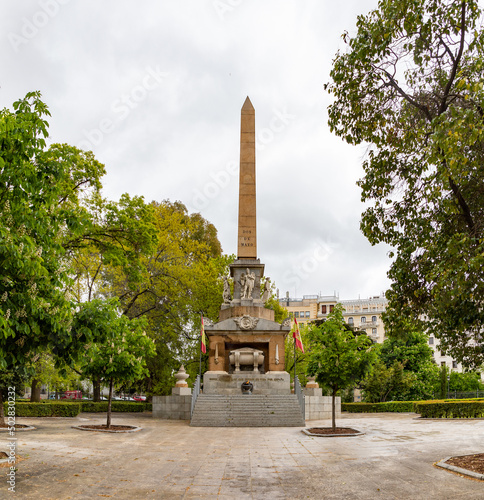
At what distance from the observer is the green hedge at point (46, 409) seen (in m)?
26.7

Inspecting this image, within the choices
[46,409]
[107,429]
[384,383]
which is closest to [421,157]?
[107,429]

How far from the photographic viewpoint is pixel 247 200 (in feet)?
100

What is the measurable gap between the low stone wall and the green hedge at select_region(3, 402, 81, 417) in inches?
167

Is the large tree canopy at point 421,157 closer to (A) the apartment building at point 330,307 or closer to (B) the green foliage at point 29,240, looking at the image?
(B) the green foliage at point 29,240

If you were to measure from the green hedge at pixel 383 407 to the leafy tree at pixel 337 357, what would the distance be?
2104cm

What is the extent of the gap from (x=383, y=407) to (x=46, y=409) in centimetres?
2366

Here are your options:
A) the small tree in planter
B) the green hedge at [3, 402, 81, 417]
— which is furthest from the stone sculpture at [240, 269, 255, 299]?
the green hedge at [3, 402, 81, 417]

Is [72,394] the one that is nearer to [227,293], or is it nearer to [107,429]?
[227,293]

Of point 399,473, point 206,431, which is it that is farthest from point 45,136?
point 206,431

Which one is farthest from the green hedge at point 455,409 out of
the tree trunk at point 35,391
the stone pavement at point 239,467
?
the tree trunk at point 35,391

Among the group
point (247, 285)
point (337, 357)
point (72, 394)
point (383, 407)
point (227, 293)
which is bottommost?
point (72, 394)

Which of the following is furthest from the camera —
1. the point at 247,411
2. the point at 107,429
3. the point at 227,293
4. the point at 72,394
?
the point at 72,394

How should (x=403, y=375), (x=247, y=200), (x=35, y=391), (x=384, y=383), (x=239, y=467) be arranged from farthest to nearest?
1. (x=403, y=375)
2. (x=384, y=383)
3. (x=35, y=391)
4. (x=247, y=200)
5. (x=239, y=467)

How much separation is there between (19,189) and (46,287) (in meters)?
1.65
